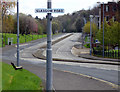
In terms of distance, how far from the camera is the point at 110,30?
36500 millimetres

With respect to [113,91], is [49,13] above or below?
above

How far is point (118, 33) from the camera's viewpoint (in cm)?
3450

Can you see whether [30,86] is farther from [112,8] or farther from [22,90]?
[112,8]

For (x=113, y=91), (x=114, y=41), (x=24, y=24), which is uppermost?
(x=24, y=24)

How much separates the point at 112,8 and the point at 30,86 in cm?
5323

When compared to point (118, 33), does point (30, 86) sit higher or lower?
lower

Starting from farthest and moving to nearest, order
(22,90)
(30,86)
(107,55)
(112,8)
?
(112,8), (107,55), (30,86), (22,90)

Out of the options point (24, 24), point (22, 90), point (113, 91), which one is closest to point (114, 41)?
point (113, 91)

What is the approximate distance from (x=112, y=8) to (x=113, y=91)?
51.7 metres

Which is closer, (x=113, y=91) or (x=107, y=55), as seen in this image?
(x=113, y=91)

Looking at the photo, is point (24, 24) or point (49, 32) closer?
point (49, 32)


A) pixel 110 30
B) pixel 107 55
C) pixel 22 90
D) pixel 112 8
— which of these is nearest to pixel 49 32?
pixel 22 90

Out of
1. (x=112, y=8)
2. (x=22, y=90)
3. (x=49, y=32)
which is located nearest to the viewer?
(x=49, y=32)

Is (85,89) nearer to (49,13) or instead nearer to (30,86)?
(30,86)
